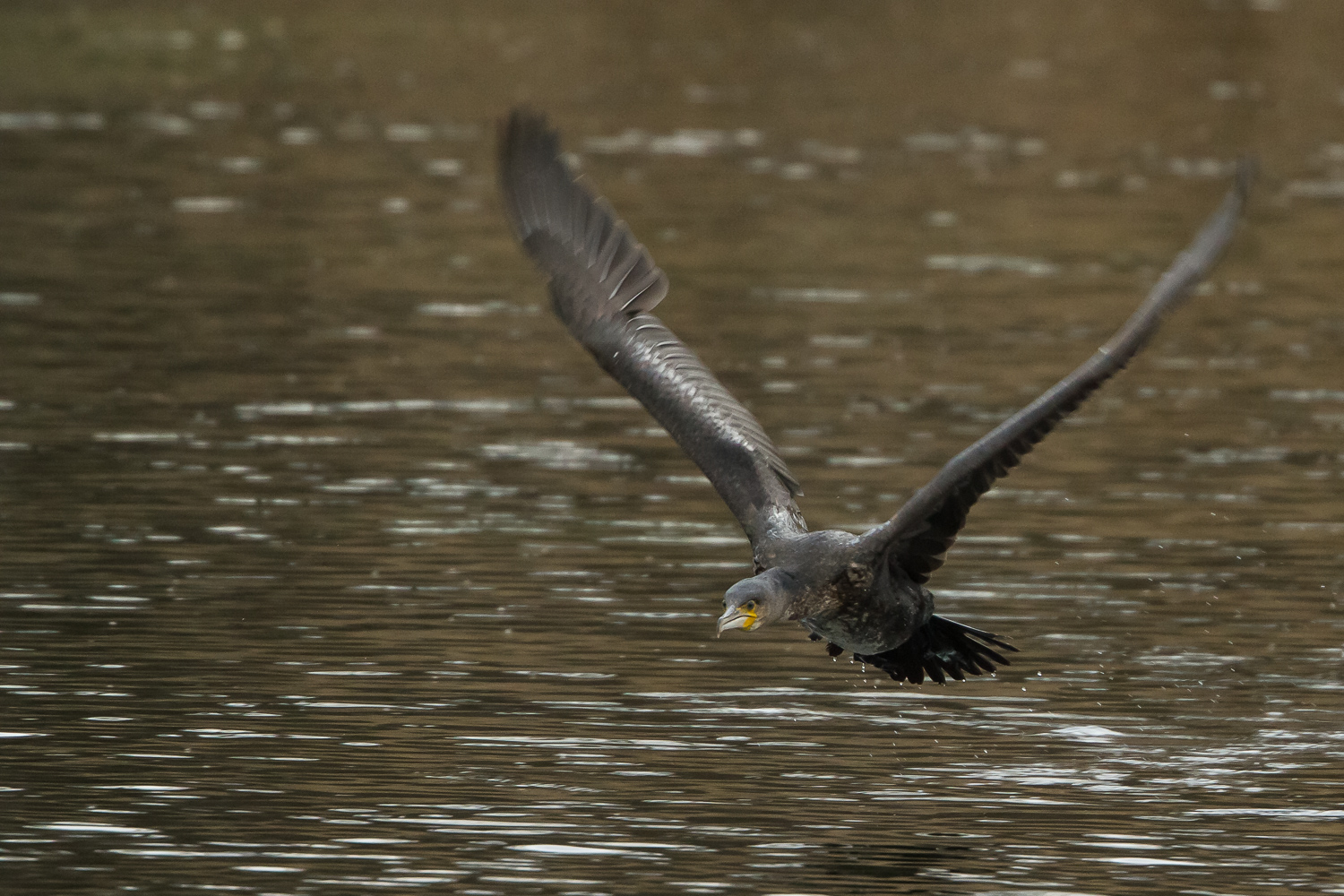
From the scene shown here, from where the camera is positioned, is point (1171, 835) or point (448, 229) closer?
point (1171, 835)

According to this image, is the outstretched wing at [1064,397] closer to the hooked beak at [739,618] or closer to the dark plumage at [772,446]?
the dark plumage at [772,446]

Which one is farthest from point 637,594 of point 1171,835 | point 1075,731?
point 1171,835

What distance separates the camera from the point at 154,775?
11.1 metres

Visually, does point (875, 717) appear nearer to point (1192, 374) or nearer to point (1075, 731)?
point (1075, 731)

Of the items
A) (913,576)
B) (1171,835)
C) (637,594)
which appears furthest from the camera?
(637,594)

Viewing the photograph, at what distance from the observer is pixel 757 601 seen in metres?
10.4

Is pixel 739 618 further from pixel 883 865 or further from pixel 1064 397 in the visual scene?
pixel 1064 397

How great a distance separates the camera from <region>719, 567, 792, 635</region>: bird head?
10266 mm

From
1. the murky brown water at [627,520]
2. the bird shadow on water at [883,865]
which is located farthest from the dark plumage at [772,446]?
the bird shadow on water at [883,865]

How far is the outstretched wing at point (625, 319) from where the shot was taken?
12023 mm

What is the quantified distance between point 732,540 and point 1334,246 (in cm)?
1444

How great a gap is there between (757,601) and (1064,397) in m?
1.41

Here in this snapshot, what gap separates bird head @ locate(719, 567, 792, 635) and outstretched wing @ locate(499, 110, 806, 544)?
3.21 feet

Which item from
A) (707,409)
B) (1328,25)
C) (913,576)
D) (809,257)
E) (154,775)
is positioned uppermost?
(1328,25)
